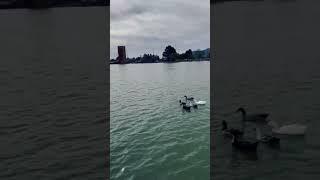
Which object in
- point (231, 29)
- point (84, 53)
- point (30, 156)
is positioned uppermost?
point (231, 29)

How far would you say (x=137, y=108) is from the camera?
1902 centimetres

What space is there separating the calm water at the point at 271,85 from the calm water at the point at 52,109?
3.68m

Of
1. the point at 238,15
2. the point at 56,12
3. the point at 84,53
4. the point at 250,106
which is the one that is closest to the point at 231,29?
the point at 238,15

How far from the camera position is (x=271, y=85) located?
18.0 m

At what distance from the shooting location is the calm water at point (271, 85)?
367 inches

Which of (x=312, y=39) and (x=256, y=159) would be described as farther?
(x=312, y=39)

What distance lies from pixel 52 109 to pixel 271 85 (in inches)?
381

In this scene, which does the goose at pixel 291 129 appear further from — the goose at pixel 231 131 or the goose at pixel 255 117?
the goose at pixel 255 117

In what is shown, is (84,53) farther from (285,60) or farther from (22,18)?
(22,18)

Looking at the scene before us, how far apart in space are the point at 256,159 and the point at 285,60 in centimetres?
1486

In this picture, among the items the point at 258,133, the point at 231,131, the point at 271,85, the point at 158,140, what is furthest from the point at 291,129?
the point at 271,85

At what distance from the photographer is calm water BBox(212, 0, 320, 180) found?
30.6ft

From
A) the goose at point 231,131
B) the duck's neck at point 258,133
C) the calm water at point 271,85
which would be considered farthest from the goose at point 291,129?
the goose at point 231,131

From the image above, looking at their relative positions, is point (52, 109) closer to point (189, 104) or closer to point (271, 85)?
point (189, 104)
